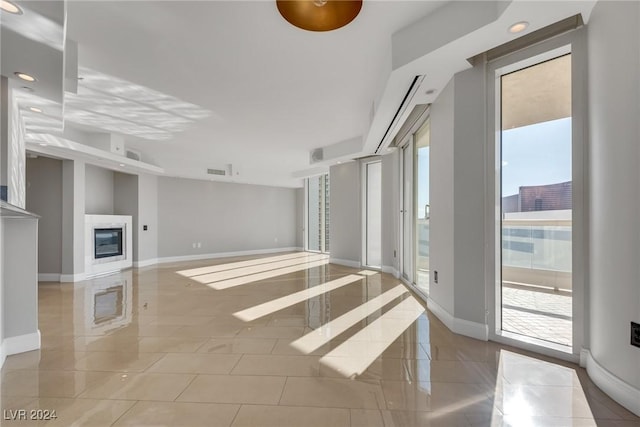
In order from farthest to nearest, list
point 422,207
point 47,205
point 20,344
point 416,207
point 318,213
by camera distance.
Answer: point 318,213, point 47,205, point 416,207, point 422,207, point 20,344

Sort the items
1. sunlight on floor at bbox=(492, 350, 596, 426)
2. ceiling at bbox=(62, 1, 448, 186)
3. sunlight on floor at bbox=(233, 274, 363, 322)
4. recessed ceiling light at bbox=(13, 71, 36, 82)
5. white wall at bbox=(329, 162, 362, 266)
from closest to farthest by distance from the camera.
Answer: sunlight on floor at bbox=(492, 350, 596, 426) < ceiling at bbox=(62, 1, 448, 186) < recessed ceiling light at bbox=(13, 71, 36, 82) < sunlight on floor at bbox=(233, 274, 363, 322) < white wall at bbox=(329, 162, 362, 266)

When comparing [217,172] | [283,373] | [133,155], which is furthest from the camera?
[217,172]

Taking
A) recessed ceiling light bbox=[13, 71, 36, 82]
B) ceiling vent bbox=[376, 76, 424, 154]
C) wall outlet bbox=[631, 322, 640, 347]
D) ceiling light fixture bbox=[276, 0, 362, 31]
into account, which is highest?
ceiling light fixture bbox=[276, 0, 362, 31]

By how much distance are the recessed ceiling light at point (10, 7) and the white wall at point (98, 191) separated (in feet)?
19.3

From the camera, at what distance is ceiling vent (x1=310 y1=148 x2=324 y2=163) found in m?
6.85

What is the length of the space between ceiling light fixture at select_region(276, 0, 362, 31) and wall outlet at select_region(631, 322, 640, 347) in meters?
2.71

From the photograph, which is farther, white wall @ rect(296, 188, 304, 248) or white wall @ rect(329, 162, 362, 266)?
white wall @ rect(296, 188, 304, 248)

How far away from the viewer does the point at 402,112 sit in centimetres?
372

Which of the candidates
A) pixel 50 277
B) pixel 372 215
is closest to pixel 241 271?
pixel 372 215

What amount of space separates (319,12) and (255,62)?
1.16m

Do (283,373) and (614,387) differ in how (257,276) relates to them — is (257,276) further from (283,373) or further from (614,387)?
(614,387)

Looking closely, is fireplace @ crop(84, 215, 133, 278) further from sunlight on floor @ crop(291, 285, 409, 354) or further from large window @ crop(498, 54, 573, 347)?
large window @ crop(498, 54, 573, 347)

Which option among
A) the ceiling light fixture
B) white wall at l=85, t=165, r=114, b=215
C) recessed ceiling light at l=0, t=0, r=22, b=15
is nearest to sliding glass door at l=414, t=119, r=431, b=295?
the ceiling light fixture

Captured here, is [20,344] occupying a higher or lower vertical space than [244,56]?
lower
